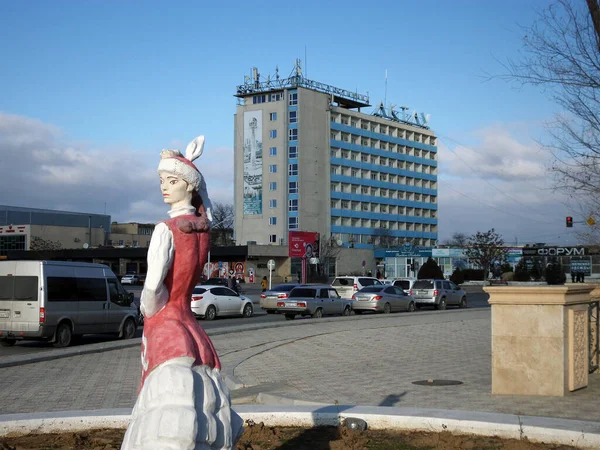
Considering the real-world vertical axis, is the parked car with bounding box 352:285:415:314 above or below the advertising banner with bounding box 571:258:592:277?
below

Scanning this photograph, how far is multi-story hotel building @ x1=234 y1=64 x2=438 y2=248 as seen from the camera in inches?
3999

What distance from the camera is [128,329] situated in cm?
2286

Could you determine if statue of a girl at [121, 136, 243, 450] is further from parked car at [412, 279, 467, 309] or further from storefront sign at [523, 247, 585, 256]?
storefront sign at [523, 247, 585, 256]

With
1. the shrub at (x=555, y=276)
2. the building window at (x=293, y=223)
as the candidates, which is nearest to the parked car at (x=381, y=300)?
the shrub at (x=555, y=276)

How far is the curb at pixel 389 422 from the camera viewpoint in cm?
765

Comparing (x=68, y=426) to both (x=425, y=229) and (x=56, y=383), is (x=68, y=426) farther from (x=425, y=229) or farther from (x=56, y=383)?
(x=425, y=229)

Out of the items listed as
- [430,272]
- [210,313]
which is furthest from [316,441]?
[430,272]

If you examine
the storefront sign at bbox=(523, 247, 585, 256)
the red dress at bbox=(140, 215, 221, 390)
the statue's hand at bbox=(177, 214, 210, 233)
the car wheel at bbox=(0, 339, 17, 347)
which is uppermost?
the storefront sign at bbox=(523, 247, 585, 256)

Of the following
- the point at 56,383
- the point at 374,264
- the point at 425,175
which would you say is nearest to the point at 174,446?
the point at 56,383

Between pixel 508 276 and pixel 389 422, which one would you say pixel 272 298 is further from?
pixel 508 276

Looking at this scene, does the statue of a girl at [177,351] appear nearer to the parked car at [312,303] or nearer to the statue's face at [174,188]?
the statue's face at [174,188]

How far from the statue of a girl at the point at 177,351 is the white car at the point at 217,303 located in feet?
84.5

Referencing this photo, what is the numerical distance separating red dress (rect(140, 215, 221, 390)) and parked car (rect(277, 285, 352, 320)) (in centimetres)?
2680

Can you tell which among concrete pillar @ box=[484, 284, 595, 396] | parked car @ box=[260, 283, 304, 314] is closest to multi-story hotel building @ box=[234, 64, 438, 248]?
parked car @ box=[260, 283, 304, 314]
